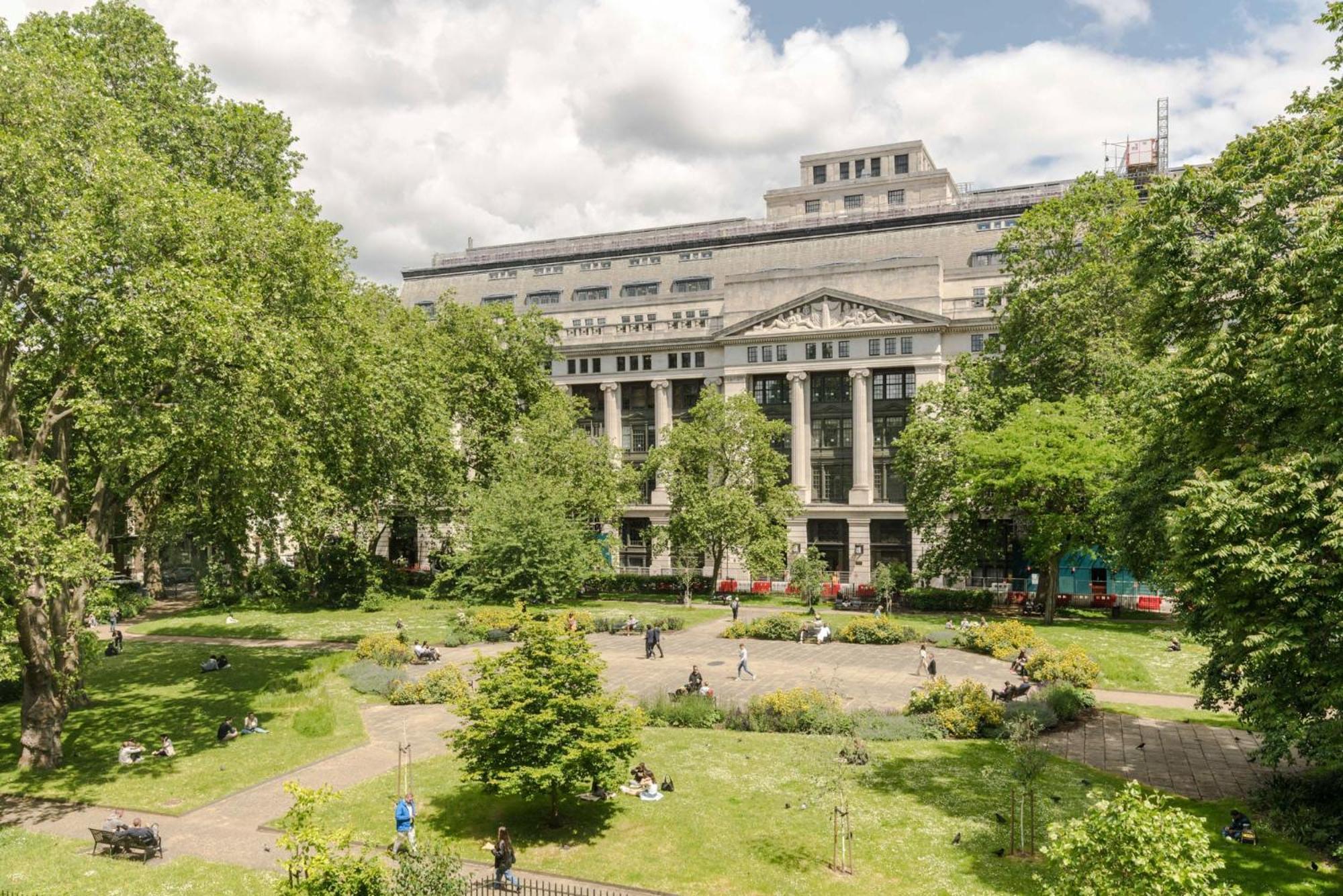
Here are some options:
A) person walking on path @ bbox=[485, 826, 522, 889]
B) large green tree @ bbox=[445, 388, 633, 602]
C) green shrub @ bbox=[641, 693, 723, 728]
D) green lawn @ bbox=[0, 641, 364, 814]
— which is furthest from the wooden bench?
large green tree @ bbox=[445, 388, 633, 602]

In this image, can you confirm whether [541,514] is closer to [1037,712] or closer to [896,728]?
[896,728]

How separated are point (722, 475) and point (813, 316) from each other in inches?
619

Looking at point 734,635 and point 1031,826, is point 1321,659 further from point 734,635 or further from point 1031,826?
point 734,635

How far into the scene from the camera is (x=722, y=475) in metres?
55.5

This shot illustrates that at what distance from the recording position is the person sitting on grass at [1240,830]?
1683 cm

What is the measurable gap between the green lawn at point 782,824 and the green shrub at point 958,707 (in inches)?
58.2

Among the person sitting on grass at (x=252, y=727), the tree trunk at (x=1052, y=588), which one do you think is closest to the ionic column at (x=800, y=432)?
the tree trunk at (x=1052, y=588)

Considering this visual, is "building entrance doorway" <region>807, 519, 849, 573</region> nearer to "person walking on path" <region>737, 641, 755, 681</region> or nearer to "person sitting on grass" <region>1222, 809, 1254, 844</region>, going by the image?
"person walking on path" <region>737, 641, 755, 681</region>

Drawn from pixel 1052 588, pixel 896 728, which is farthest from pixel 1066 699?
pixel 1052 588

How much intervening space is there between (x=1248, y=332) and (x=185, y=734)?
100.0 ft

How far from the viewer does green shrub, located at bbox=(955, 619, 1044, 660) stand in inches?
1361

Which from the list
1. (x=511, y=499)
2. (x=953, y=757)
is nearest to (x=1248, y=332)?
(x=953, y=757)

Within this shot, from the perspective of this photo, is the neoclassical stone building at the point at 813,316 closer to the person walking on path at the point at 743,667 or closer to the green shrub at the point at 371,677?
the person walking on path at the point at 743,667

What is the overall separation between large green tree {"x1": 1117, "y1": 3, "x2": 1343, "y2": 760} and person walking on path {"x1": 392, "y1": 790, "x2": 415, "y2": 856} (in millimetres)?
16363
